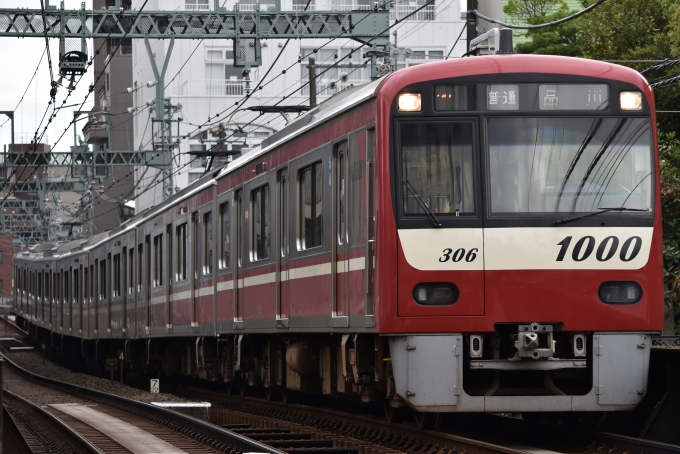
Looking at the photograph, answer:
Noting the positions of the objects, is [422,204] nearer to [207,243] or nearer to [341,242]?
[341,242]

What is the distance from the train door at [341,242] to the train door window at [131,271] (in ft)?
45.8

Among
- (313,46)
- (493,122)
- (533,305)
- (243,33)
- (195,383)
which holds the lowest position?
(195,383)

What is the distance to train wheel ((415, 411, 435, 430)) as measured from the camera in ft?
34.7

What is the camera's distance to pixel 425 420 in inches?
416

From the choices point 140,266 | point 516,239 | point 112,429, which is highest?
point 140,266

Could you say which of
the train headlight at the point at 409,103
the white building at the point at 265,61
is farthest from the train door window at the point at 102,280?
the white building at the point at 265,61

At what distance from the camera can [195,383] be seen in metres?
24.4

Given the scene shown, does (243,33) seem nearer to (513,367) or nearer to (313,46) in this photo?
(513,367)

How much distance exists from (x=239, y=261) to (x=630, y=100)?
6.43 m

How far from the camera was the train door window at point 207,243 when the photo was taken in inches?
687

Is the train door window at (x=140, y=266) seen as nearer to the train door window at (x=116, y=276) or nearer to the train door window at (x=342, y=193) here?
the train door window at (x=116, y=276)

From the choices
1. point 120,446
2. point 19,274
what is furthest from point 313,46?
point 120,446

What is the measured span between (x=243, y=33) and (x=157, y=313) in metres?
4.97

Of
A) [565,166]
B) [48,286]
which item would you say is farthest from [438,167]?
[48,286]
